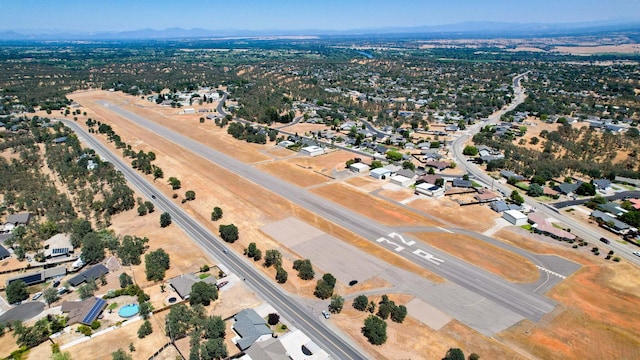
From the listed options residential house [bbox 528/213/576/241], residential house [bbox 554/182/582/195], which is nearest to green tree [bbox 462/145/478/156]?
residential house [bbox 554/182/582/195]

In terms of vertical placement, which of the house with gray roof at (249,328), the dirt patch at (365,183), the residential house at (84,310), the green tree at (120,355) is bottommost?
the dirt patch at (365,183)

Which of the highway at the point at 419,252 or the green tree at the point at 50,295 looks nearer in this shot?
the green tree at the point at 50,295

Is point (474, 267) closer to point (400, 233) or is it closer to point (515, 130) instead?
point (400, 233)

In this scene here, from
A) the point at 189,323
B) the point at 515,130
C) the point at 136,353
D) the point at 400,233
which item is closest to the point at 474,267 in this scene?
the point at 400,233

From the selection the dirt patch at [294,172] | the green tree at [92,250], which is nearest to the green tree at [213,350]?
the green tree at [92,250]

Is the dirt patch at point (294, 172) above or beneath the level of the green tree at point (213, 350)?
beneath

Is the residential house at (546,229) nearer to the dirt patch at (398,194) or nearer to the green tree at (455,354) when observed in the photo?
the dirt patch at (398,194)
